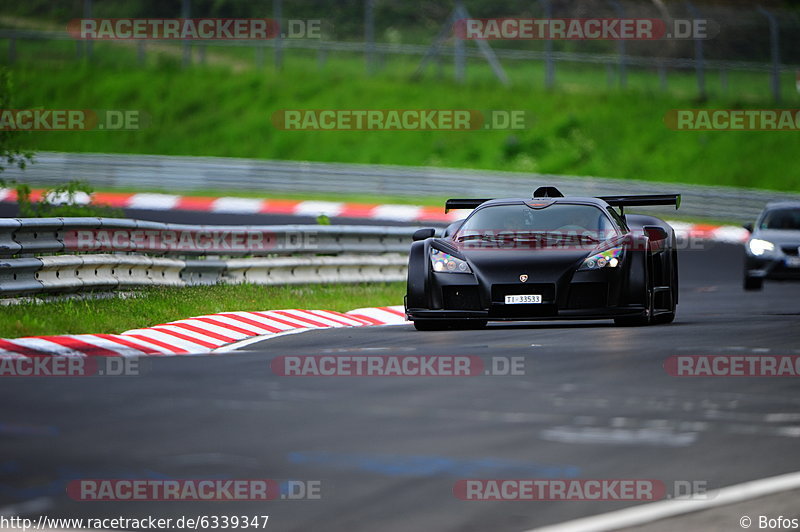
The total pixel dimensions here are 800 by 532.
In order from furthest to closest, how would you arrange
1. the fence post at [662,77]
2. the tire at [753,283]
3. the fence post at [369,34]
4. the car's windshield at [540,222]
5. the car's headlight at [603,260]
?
1. the fence post at [662,77]
2. the fence post at [369,34]
3. the tire at [753,283]
4. the car's windshield at [540,222]
5. the car's headlight at [603,260]

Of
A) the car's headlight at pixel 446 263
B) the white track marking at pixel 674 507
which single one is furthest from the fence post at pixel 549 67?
the white track marking at pixel 674 507

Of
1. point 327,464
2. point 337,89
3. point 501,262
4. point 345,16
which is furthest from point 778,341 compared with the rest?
point 337,89

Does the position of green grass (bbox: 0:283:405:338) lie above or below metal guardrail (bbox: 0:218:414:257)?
below

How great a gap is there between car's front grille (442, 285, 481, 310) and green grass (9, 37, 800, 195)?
96.8 feet

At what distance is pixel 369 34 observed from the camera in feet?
137

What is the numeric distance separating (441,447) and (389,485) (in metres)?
0.95

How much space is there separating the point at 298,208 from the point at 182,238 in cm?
1817

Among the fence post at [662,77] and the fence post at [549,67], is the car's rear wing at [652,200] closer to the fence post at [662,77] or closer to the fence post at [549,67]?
the fence post at [549,67]

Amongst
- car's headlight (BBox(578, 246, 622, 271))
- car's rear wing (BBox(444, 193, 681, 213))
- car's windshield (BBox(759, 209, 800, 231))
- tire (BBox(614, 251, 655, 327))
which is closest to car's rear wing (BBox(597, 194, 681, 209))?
car's rear wing (BBox(444, 193, 681, 213))

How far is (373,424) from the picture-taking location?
8.11m

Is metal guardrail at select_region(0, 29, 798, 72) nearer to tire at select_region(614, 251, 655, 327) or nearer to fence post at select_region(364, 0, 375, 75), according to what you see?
fence post at select_region(364, 0, 375, 75)

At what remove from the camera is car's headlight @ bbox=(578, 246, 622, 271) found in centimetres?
1352

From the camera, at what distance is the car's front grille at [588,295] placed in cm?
1343

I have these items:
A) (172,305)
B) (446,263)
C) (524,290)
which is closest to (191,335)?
(172,305)
